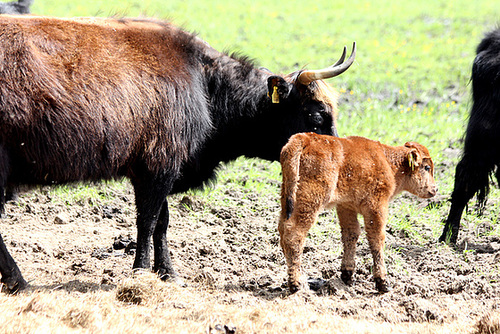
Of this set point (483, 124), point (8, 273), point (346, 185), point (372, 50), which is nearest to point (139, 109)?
point (8, 273)

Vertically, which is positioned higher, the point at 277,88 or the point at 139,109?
the point at 277,88

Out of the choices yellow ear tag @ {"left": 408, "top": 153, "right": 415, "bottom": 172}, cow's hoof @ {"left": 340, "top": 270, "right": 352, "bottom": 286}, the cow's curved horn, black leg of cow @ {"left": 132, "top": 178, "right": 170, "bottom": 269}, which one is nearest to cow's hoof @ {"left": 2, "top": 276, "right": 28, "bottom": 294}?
black leg of cow @ {"left": 132, "top": 178, "right": 170, "bottom": 269}

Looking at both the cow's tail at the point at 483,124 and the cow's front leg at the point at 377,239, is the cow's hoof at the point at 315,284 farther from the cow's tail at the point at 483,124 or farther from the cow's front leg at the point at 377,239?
the cow's tail at the point at 483,124

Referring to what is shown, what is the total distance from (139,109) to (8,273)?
1.63 meters

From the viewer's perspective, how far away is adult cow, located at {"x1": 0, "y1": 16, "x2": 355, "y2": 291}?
468 centimetres

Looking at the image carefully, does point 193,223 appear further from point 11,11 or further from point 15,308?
point 11,11

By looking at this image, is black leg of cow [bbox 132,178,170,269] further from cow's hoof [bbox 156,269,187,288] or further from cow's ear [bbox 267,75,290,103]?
cow's ear [bbox 267,75,290,103]

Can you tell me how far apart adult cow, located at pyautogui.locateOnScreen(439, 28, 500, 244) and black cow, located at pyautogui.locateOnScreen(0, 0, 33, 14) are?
6469 millimetres

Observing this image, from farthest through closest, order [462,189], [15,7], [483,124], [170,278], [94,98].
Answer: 1. [15,7]
2. [462,189]
3. [483,124]
4. [170,278]
5. [94,98]

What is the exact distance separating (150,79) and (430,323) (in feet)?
9.62

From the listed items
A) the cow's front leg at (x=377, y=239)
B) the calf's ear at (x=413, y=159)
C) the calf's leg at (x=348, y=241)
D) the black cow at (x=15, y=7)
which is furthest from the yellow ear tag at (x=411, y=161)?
the black cow at (x=15, y=7)

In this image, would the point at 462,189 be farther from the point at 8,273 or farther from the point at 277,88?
the point at 8,273

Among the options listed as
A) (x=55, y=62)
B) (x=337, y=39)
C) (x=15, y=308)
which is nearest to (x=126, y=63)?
(x=55, y=62)

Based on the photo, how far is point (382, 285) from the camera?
516 centimetres
